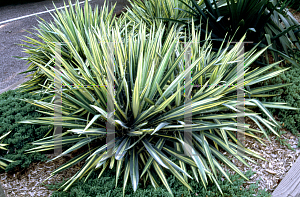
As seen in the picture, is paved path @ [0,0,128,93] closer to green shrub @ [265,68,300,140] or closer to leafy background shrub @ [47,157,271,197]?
leafy background shrub @ [47,157,271,197]

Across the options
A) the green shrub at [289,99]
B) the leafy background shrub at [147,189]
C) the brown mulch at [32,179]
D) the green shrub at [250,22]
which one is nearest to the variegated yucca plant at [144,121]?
the leafy background shrub at [147,189]

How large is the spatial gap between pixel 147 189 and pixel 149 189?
23 mm

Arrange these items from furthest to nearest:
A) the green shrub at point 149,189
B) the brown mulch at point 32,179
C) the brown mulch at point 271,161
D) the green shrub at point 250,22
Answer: the green shrub at point 250,22 → the brown mulch at point 271,161 → the brown mulch at point 32,179 → the green shrub at point 149,189

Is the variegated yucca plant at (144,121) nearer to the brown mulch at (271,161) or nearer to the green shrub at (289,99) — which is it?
the brown mulch at (271,161)

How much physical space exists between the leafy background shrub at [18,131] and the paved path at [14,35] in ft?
3.51

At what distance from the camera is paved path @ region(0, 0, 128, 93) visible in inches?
164

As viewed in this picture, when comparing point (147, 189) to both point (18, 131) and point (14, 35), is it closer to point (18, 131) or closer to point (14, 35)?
point (18, 131)

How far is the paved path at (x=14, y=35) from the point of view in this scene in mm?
4156

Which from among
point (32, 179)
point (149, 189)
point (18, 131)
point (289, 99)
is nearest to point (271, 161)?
point (289, 99)

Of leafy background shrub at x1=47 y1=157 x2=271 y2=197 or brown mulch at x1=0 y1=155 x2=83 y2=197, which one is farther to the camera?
brown mulch at x1=0 y1=155 x2=83 y2=197

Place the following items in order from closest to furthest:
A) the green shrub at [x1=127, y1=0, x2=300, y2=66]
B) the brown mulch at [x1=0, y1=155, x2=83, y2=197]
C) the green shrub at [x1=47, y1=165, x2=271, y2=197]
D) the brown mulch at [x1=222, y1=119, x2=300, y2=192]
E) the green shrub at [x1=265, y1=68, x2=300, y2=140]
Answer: the green shrub at [x1=47, y1=165, x2=271, y2=197] → the brown mulch at [x1=0, y1=155, x2=83, y2=197] → the brown mulch at [x1=222, y1=119, x2=300, y2=192] → the green shrub at [x1=265, y1=68, x2=300, y2=140] → the green shrub at [x1=127, y1=0, x2=300, y2=66]

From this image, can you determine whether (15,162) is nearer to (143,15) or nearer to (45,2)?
(143,15)

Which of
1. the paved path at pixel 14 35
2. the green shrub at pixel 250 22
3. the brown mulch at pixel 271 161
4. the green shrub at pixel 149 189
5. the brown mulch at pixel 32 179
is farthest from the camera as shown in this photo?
the paved path at pixel 14 35

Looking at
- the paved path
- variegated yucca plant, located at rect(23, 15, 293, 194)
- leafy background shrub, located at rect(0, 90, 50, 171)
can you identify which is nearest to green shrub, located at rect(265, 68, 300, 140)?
variegated yucca plant, located at rect(23, 15, 293, 194)
